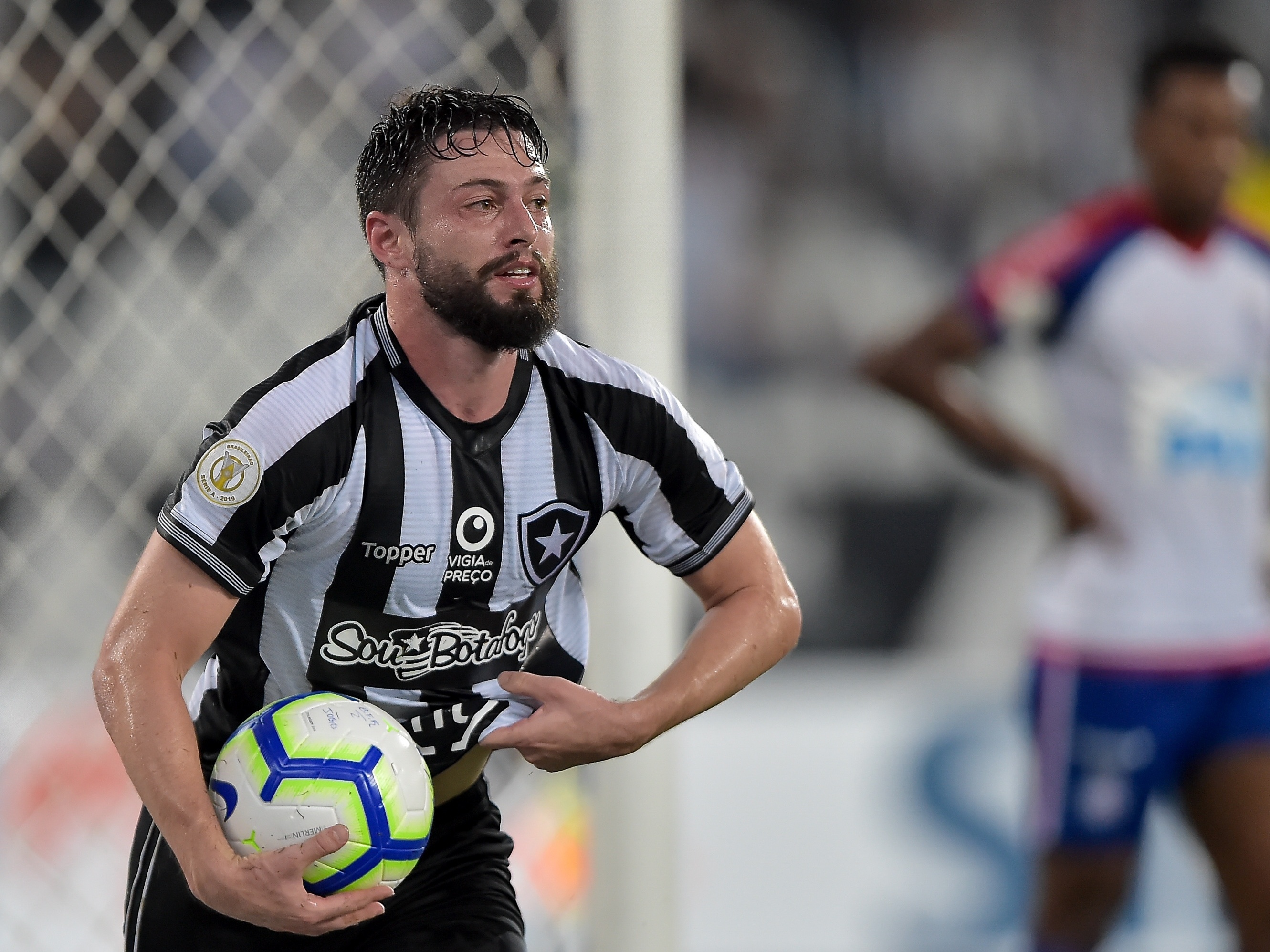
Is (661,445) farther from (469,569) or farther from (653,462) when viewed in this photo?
(469,569)

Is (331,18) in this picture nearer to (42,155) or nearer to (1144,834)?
(42,155)

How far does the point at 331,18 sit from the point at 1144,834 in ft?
11.1

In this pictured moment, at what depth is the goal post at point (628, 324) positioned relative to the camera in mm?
2668

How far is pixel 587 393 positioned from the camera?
198 centimetres

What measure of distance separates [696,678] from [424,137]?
0.76 m

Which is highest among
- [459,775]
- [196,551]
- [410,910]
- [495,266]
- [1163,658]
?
[495,266]

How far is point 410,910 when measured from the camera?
196 centimetres

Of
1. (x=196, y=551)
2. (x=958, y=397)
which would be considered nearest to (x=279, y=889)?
(x=196, y=551)

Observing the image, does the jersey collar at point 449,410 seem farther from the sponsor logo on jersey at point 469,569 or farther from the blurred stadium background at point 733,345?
the blurred stadium background at point 733,345

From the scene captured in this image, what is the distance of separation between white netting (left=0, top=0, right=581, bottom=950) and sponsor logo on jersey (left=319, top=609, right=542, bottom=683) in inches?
50.4

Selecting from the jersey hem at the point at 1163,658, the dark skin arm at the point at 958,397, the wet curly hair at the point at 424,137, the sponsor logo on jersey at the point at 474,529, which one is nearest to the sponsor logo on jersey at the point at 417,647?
the sponsor logo on jersey at the point at 474,529

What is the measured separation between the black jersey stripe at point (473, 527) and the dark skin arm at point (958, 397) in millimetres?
1922

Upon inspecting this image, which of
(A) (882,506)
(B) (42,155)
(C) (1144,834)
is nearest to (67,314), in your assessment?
(B) (42,155)

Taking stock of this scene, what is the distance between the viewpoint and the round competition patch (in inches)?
67.7
